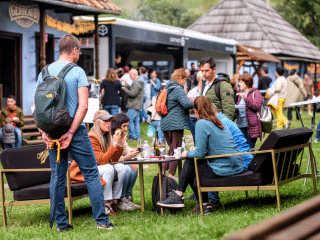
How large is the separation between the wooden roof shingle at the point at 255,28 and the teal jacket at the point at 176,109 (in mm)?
25654

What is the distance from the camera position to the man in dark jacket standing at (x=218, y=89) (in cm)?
750

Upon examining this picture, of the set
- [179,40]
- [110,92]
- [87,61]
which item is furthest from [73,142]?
[179,40]

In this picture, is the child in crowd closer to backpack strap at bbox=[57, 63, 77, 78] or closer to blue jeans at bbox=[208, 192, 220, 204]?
blue jeans at bbox=[208, 192, 220, 204]

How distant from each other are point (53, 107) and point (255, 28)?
31937 millimetres

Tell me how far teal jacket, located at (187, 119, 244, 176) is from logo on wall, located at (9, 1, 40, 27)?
801cm

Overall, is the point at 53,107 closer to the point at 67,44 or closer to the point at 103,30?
the point at 67,44

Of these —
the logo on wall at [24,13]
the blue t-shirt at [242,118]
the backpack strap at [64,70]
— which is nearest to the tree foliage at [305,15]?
the logo on wall at [24,13]

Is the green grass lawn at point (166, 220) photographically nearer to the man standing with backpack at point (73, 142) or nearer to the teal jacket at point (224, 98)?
the man standing with backpack at point (73, 142)

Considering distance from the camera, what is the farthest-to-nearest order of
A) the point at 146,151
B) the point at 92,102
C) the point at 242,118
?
1. the point at 92,102
2. the point at 242,118
3. the point at 146,151

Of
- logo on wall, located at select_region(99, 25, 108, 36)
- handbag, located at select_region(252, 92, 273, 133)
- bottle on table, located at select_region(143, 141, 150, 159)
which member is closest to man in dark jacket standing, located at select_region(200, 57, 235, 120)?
bottle on table, located at select_region(143, 141, 150, 159)

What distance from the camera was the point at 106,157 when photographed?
6301mm

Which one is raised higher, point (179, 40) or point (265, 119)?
point (179, 40)

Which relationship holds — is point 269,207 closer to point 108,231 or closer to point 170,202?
point 170,202

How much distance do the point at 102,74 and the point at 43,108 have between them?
36.0 ft
